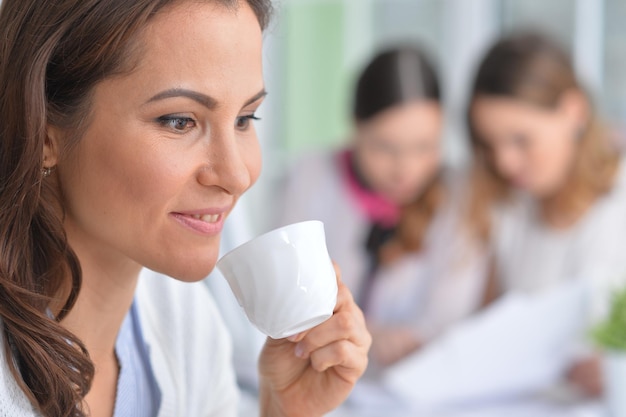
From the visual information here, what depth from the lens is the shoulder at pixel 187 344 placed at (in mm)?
1111

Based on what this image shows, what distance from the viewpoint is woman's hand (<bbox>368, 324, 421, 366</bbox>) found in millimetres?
1927

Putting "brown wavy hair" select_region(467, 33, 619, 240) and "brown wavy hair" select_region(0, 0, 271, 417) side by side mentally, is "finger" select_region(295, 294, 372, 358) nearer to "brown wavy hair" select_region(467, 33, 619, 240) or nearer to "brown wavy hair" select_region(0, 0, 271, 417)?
"brown wavy hair" select_region(0, 0, 271, 417)

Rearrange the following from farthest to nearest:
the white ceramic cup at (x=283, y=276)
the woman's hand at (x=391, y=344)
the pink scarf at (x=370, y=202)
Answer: the pink scarf at (x=370, y=202), the woman's hand at (x=391, y=344), the white ceramic cup at (x=283, y=276)

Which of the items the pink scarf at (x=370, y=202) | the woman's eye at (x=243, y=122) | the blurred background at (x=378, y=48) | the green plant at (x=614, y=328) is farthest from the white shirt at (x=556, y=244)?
the blurred background at (x=378, y=48)

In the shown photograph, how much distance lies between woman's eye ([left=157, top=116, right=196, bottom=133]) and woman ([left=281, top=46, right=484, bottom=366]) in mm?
1309

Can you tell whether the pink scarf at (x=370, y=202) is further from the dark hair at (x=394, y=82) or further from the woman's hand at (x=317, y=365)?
the woman's hand at (x=317, y=365)

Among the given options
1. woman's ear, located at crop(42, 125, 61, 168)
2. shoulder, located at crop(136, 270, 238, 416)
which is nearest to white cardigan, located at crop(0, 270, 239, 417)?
shoulder, located at crop(136, 270, 238, 416)

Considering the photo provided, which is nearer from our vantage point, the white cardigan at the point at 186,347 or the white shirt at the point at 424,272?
the white cardigan at the point at 186,347

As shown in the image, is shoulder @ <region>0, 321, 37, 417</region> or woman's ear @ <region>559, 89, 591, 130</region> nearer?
shoulder @ <region>0, 321, 37, 417</region>

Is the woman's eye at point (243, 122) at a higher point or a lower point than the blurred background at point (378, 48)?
lower

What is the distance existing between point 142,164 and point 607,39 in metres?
3.14

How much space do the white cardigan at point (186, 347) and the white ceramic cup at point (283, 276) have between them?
0.29 metres

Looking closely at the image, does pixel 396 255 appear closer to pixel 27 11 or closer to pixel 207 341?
pixel 207 341

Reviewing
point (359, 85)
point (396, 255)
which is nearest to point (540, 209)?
point (396, 255)
